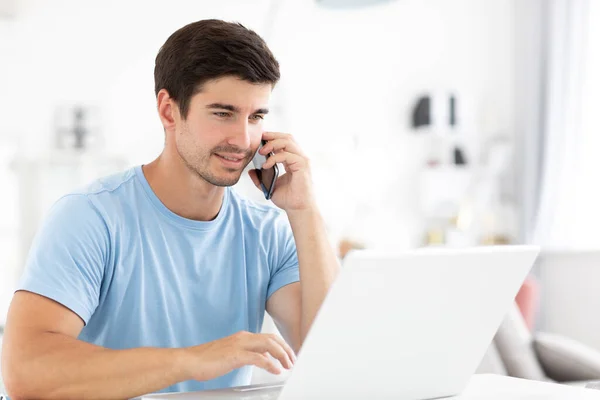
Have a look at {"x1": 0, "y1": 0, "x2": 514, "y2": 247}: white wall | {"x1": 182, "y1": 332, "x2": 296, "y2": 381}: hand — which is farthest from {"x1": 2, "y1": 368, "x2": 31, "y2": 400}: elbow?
{"x1": 0, "y1": 0, "x2": 514, "y2": 247}: white wall

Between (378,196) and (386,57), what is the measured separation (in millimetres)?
829

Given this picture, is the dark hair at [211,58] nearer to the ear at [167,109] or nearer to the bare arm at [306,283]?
the ear at [167,109]

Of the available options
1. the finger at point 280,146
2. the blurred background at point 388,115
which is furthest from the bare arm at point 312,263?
the blurred background at point 388,115

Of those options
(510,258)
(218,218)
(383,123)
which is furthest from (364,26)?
(510,258)

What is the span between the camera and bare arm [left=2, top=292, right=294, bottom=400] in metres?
1.12

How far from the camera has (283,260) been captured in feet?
5.52

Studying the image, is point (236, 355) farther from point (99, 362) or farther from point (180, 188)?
point (180, 188)

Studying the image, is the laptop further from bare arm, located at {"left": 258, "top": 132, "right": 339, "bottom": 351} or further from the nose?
the nose

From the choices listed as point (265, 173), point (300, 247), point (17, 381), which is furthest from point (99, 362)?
point (265, 173)

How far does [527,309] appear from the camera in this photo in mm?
3773

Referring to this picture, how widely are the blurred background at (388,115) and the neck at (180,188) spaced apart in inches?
113

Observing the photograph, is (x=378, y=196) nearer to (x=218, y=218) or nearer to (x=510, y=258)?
(x=218, y=218)

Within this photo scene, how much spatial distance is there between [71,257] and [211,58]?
42 centimetres

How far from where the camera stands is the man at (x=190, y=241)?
4.39ft
